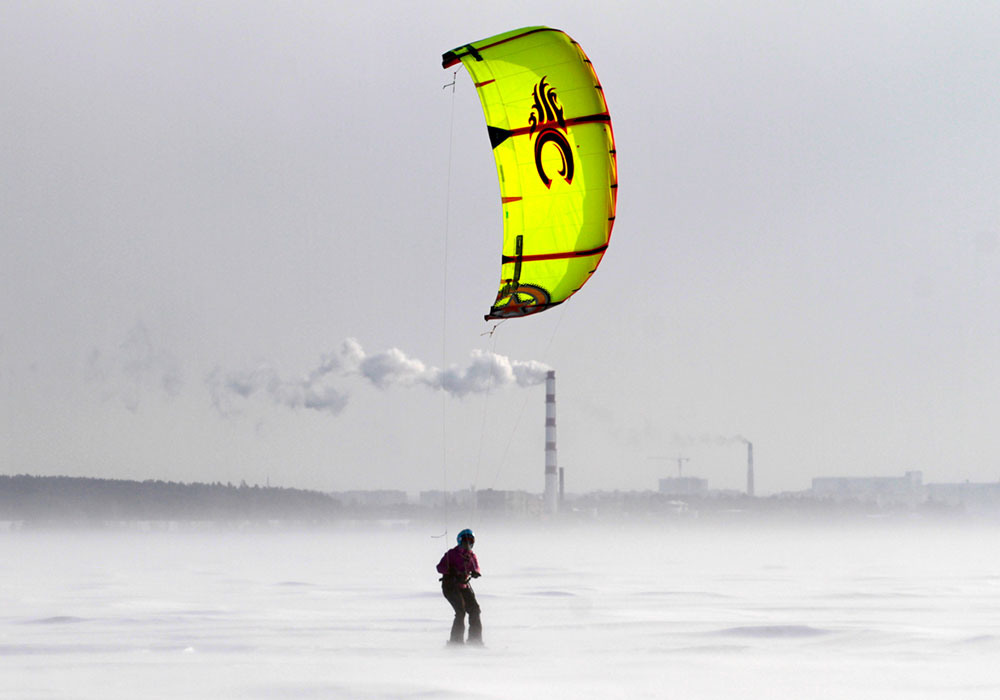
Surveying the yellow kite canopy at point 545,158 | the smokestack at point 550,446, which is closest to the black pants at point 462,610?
the yellow kite canopy at point 545,158

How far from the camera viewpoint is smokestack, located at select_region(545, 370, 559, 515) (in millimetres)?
136000

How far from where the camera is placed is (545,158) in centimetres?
1816

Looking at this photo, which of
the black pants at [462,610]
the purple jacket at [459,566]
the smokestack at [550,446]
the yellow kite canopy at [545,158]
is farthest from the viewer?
the smokestack at [550,446]

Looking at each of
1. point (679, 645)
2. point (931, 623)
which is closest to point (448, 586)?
point (679, 645)

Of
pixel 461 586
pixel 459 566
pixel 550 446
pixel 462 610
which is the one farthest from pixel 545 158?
pixel 550 446

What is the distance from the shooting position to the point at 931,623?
67.1 feet

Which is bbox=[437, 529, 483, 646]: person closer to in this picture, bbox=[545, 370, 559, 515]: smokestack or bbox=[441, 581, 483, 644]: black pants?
bbox=[441, 581, 483, 644]: black pants

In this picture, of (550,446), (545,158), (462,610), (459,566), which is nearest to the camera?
(459,566)

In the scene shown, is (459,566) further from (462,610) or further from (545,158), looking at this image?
(545,158)

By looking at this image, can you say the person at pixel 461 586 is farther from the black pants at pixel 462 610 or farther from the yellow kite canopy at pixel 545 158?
the yellow kite canopy at pixel 545 158

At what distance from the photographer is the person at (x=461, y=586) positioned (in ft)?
54.4

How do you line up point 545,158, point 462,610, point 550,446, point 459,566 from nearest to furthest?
1. point 459,566
2. point 462,610
3. point 545,158
4. point 550,446

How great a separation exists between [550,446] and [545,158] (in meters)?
121

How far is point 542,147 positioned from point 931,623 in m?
9.35
